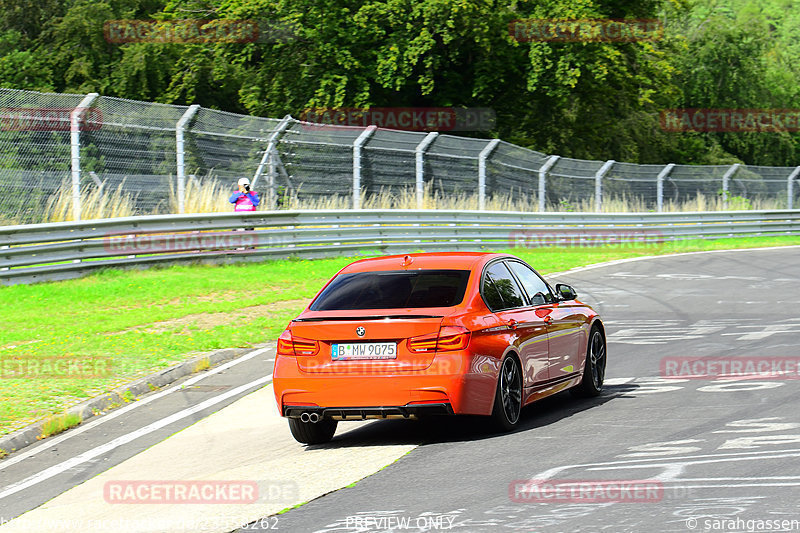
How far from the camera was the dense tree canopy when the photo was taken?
37.3m

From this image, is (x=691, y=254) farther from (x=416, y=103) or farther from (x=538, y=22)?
(x=416, y=103)

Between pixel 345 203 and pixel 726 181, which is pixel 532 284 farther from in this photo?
pixel 726 181

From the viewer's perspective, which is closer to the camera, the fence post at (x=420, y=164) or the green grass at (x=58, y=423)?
the green grass at (x=58, y=423)

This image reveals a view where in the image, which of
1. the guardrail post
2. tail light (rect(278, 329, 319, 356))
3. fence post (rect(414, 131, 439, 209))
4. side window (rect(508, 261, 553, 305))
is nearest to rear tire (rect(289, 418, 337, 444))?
tail light (rect(278, 329, 319, 356))

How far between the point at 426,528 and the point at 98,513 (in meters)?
2.14

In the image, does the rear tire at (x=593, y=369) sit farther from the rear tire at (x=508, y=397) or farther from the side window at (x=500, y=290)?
the rear tire at (x=508, y=397)

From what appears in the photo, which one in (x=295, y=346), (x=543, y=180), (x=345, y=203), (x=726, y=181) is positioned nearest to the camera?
(x=295, y=346)

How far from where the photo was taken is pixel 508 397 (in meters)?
8.45

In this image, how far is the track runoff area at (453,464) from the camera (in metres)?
6.08

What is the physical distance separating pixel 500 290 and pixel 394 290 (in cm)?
90

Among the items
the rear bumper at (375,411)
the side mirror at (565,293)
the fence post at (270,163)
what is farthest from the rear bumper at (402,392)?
the fence post at (270,163)

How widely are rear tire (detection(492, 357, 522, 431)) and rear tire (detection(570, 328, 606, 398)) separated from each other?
1512mm

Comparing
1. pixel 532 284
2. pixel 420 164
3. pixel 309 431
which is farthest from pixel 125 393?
pixel 420 164

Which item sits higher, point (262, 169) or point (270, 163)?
point (270, 163)
